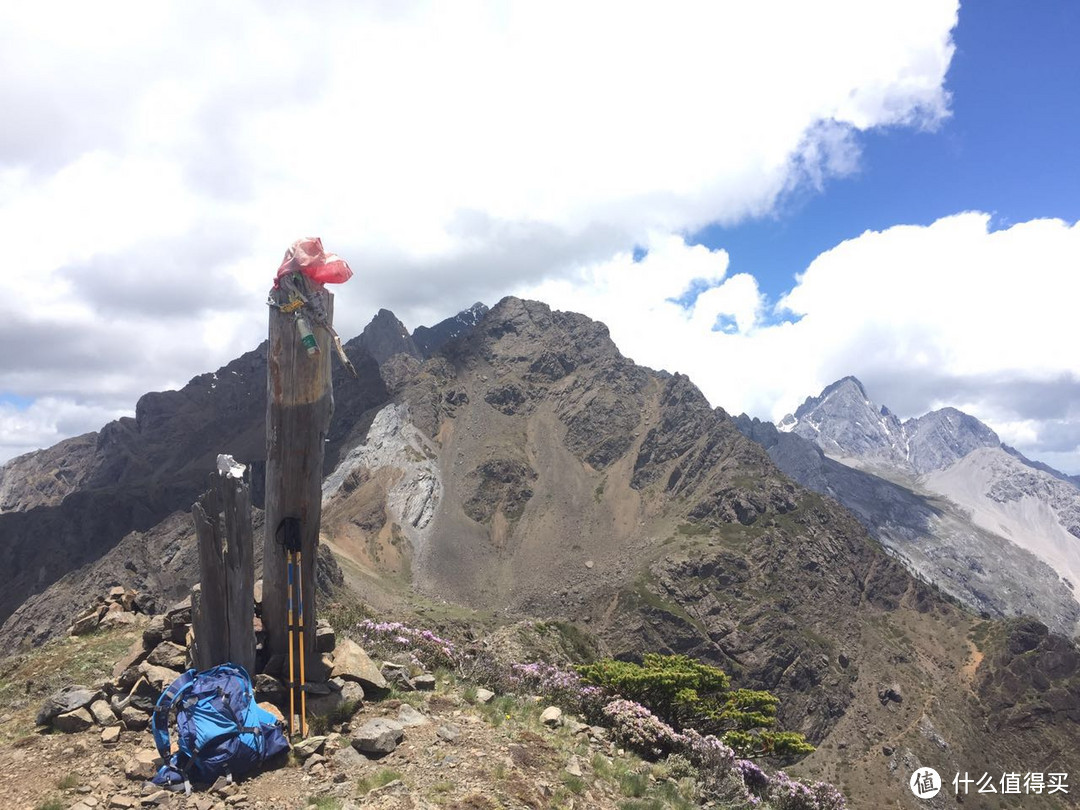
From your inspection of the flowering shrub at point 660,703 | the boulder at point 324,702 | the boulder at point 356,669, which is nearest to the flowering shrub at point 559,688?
the flowering shrub at point 660,703

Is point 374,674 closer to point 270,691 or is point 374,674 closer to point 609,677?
point 270,691

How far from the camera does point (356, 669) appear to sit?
41.0 feet

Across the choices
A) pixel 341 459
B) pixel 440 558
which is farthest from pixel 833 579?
pixel 341 459

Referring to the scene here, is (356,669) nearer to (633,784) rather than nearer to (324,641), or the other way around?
(324,641)

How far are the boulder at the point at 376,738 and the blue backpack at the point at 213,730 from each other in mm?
1125

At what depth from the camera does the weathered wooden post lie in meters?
11.7

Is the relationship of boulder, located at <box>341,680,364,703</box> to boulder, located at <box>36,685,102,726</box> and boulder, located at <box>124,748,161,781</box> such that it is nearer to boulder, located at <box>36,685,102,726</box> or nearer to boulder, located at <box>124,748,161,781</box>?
boulder, located at <box>124,748,161,781</box>

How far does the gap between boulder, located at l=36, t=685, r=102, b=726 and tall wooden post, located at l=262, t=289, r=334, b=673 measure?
2879mm

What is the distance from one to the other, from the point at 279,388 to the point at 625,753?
9.94 metres

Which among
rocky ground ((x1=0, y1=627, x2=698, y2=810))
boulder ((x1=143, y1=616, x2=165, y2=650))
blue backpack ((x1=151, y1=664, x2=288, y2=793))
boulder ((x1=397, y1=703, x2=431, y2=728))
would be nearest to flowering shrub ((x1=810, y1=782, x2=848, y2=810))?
rocky ground ((x1=0, y1=627, x2=698, y2=810))

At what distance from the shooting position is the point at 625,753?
42.9 ft

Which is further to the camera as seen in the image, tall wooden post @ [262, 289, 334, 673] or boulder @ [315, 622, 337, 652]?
boulder @ [315, 622, 337, 652]

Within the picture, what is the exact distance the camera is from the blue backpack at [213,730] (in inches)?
365

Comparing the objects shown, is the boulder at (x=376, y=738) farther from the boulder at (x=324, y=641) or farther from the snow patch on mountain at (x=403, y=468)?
the snow patch on mountain at (x=403, y=468)
